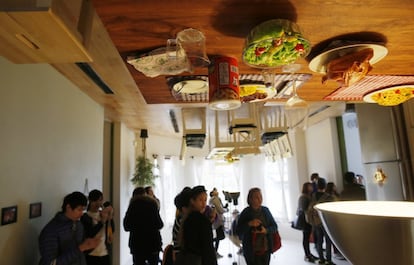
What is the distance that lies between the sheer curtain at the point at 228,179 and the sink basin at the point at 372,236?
624cm

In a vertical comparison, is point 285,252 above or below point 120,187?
below

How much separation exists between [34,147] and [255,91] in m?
2.02

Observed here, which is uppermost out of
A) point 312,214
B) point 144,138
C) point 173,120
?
point 173,120

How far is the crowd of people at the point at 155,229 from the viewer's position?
7.36ft

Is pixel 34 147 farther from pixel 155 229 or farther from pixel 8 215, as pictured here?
pixel 155 229

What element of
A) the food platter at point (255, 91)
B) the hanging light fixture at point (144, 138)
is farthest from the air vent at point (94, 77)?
the hanging light fixture at point (144, 138)

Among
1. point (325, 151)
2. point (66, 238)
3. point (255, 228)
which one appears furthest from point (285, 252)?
point (66, 238)

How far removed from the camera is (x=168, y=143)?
25.3 feet

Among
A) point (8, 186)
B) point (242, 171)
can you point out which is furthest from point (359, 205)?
point (242, 171)

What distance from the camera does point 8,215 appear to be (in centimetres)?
204

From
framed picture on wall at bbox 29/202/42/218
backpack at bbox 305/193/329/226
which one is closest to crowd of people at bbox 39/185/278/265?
framed picture on wall at bbox 29/202/42/218

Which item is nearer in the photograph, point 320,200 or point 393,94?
point 393,94

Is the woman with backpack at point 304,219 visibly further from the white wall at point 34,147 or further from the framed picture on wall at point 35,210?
the framed picture on wall at point 35,210

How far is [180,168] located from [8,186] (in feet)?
20.1
